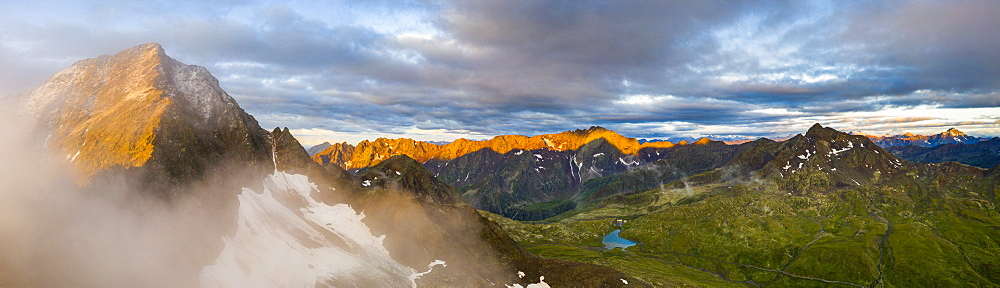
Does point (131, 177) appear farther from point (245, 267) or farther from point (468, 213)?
point (468, 213)

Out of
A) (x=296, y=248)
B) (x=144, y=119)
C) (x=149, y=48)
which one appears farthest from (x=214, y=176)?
(x=149, y=48)

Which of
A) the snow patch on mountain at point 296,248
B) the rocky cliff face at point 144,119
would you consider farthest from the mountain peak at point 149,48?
the snow patch on mountain at point 296,248

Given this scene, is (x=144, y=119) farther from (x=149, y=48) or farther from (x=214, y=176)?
(x=149, y=48)

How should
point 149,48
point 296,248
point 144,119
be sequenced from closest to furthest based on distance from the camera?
point 144,119 → point 296,248 → point 149,48

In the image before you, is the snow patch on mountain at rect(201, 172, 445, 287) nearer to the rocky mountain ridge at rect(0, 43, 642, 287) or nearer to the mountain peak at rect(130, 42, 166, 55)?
the rocky mountain ridge at rect(0, 43, 642, 287)

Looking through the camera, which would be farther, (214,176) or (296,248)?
(214,176)

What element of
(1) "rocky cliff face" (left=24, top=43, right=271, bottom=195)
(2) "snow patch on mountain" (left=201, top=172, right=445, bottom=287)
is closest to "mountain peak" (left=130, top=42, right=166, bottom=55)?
(1) "rocky cliff face" (left=24, top=43, right=271, bottom=195)

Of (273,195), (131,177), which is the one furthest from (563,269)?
(131,177)

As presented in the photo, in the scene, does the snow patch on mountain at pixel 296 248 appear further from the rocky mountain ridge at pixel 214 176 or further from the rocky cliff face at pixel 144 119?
the rocky cliff face at pixel 144 119
